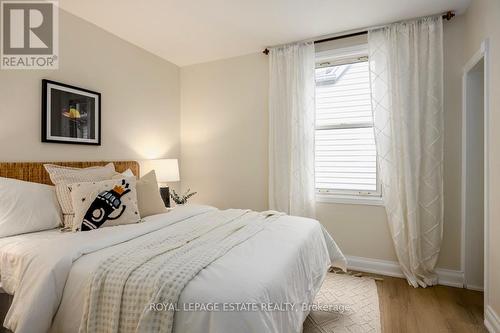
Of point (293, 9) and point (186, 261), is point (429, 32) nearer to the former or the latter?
point (293, 9)

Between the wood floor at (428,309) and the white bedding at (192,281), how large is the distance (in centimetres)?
81

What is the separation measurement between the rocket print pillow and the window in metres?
2.15

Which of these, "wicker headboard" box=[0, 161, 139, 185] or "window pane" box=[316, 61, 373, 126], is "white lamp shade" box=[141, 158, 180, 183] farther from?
"window pane" box=[316, 61, 373, 126]

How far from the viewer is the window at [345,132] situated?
3.00 metres

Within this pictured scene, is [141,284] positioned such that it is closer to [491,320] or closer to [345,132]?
[491,320]

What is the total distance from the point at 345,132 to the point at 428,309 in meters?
1.88

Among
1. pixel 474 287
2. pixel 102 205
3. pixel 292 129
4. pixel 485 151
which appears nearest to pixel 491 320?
pixel 474 287

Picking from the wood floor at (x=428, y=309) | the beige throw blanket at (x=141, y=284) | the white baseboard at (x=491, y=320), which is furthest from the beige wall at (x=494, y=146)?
the beige throw blanket at (x=141, y=284)

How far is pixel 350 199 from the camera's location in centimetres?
303

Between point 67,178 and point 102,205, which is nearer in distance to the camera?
point 102,205

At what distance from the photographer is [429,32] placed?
8.52 ft

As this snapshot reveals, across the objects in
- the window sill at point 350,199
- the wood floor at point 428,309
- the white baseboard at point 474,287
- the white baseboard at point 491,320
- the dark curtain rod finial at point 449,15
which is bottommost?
the wood floor at point 428,309

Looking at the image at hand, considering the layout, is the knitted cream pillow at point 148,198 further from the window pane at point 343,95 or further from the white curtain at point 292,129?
the window pane at point 343,95

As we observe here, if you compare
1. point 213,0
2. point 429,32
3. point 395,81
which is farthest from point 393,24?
point 213,0
